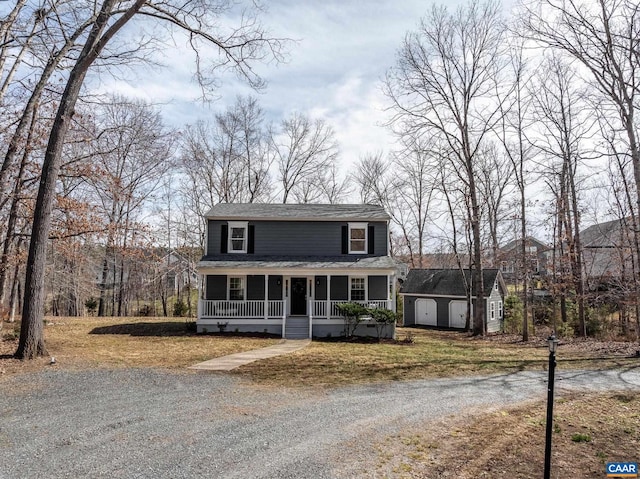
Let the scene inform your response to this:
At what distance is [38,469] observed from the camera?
4352 mm

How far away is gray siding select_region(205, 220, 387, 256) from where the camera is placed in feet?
60.7

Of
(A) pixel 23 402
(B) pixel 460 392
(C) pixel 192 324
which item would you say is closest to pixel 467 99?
(B) pixel 460 392

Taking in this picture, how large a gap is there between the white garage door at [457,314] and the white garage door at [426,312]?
110 cm

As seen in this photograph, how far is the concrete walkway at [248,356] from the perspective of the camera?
1003cm

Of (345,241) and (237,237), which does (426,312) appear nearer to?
(345,241)

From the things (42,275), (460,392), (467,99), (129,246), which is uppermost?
(467,99)

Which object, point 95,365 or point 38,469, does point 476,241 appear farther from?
point 38,469

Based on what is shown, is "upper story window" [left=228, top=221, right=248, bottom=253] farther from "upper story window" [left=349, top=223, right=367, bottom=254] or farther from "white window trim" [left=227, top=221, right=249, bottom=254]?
"upper story window" [left=349, top=223, right=367, bottom=254]

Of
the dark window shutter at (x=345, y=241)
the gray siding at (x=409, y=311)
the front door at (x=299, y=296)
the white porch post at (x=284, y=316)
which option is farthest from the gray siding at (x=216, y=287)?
the gray siding at (x=409, y=311)

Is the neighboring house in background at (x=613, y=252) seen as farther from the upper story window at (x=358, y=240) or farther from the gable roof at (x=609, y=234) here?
the upper story window at (x=358, y=240)

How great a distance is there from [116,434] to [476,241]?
54.8 feet

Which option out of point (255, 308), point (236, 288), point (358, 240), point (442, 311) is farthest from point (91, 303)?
point (442, 311)

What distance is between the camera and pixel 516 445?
5.18m

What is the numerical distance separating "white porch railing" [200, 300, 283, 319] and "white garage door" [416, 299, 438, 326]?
1331cm
